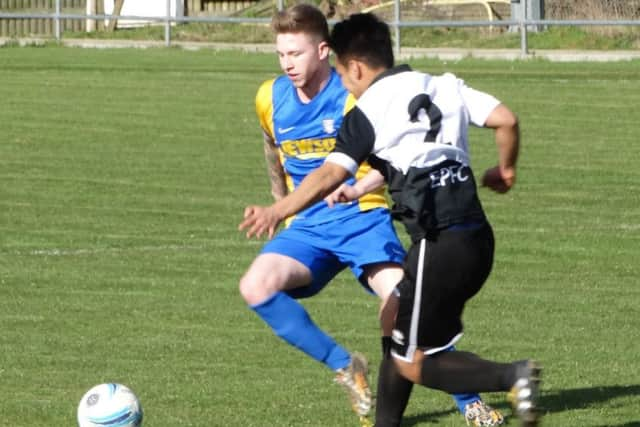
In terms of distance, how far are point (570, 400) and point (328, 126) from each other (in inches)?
68.8

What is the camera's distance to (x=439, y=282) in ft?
20.4

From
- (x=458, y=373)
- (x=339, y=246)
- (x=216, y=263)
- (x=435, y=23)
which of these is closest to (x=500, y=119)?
(x=458, y=373)

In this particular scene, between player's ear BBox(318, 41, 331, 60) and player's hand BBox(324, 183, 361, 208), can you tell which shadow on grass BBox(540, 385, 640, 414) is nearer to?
player's hand BBox(324, 183, 361, 208)

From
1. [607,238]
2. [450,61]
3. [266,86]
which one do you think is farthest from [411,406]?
[450,61]

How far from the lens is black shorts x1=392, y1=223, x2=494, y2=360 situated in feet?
20.4

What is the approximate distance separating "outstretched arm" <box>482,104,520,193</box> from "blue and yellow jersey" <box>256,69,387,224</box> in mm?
1206

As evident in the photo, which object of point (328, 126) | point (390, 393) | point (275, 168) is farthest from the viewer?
point (275, 168)

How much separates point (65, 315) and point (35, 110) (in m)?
12.3

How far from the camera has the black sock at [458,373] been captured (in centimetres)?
627

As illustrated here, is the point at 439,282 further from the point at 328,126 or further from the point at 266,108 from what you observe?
the point at 266,108

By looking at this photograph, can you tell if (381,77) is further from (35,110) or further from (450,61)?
(450,61)

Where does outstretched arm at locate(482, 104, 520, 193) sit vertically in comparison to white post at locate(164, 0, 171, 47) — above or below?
below

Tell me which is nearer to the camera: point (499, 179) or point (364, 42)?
point (364, 42)

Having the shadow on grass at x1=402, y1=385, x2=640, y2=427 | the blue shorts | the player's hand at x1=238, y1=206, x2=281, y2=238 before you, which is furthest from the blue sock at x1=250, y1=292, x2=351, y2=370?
the player's hand at x1=238, y1=206, x2=281, y2=238
